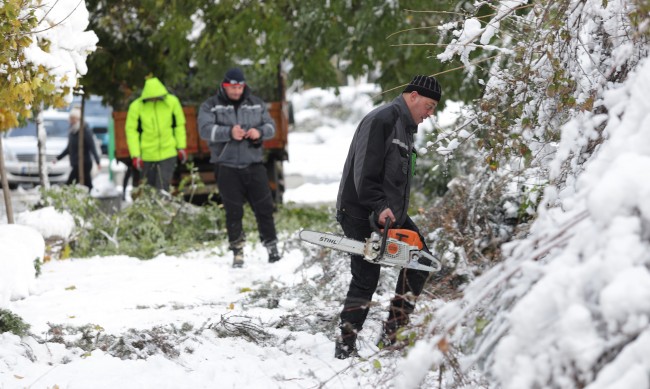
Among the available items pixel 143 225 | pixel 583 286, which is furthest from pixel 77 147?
pixel 583 286

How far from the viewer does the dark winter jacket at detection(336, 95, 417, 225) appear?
201 inches

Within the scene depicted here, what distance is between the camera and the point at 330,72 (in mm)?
12312

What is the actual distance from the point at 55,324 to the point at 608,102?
421cm

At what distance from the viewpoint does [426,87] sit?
5.14m

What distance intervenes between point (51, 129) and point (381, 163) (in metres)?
15.9

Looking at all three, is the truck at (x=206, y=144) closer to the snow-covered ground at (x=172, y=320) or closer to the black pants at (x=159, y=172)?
the black pants at (x=159, y=172)

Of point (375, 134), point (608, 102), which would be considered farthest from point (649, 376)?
point (375, 134)

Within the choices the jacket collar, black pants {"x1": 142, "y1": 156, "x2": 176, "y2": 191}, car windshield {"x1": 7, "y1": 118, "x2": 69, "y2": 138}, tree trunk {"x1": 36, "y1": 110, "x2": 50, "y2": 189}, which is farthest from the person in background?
the jacket collar

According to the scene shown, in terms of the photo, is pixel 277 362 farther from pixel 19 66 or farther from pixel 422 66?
pixel 422 66

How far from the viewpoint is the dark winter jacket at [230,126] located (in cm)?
830

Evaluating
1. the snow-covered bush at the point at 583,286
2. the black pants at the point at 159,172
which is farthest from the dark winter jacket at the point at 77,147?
the snow-covered bush at the point at 583,286

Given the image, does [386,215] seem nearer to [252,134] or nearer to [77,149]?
[252,134]

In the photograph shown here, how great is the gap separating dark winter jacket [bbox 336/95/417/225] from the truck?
276 inches

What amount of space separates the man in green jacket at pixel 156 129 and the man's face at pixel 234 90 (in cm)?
227
